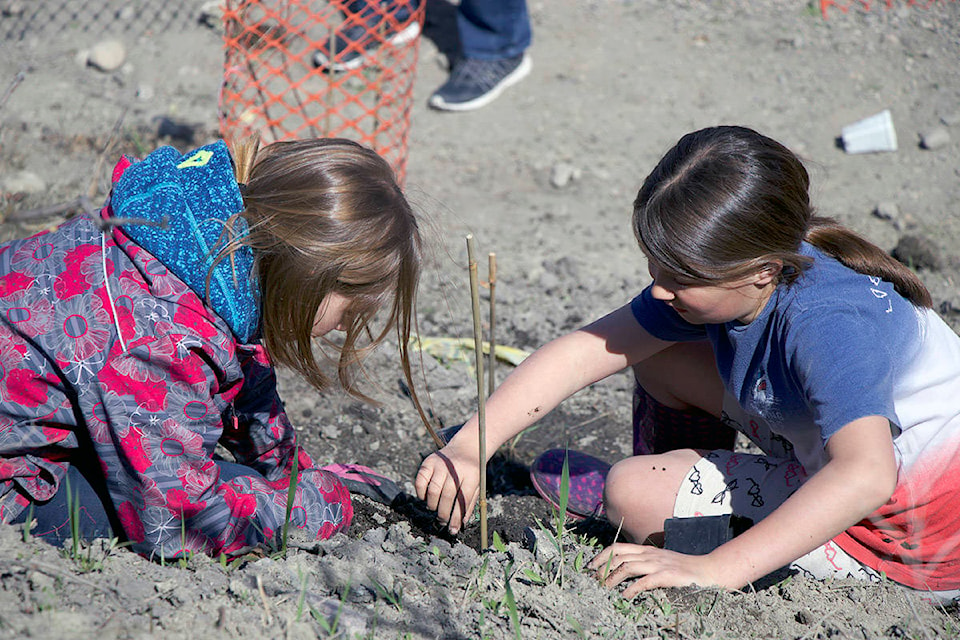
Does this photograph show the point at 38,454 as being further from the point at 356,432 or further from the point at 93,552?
the point at 356,432

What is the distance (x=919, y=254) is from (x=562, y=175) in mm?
1752

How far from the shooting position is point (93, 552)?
5.37 ft

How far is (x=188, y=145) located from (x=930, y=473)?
12.8 feet

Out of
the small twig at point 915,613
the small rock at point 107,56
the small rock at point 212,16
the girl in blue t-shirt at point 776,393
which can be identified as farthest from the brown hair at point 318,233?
the small rock at point 212,16

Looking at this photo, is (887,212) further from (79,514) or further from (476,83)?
(79,514)

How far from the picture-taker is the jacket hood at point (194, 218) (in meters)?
1.63

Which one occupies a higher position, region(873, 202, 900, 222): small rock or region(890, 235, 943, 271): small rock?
region(890, 235, 943, 271): small rock

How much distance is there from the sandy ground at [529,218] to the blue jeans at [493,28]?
0.27 metres

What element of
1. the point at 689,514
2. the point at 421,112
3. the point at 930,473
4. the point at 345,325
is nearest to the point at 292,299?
the point at 345,325

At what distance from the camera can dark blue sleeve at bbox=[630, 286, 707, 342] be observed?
2021 mm

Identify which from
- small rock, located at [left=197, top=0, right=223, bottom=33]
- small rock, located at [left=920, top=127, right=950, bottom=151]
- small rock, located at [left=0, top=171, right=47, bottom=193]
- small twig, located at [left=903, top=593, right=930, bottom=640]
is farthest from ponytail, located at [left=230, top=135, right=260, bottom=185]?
small rock, located at [left=197, top=0, right=223, bottom=33]

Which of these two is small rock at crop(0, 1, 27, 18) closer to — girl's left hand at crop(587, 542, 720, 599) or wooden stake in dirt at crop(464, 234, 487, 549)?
wooden stake in dirt at crop(464, 234, 487, 549)

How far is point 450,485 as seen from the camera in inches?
73.0

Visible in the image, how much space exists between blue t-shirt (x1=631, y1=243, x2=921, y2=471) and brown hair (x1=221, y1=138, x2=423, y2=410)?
2.36 feet
